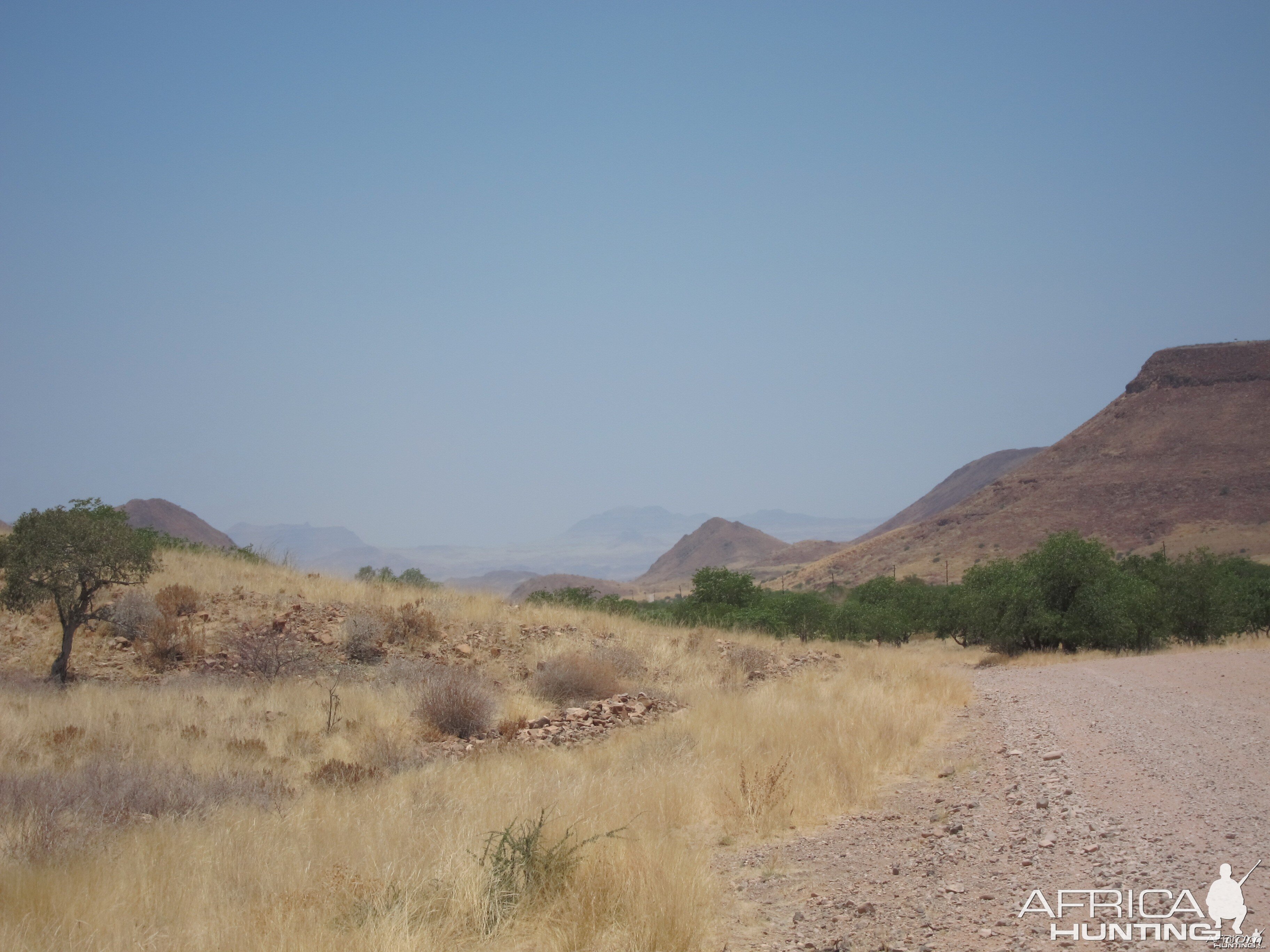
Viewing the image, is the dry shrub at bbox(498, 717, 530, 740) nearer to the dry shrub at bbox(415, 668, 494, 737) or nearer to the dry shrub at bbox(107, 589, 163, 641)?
the dry shrub at bbox(415, 668, 494, 737)

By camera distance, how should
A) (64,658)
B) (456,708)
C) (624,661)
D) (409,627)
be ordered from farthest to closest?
(409,627) < (624,661) < (64,658) < (456,708)

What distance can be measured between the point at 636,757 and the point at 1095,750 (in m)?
4.79

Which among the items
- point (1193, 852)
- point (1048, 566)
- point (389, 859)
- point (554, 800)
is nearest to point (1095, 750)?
point (1193, 852)

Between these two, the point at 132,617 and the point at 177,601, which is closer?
the point at 132,617

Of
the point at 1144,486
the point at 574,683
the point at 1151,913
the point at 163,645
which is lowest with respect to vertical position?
the point at 574,683

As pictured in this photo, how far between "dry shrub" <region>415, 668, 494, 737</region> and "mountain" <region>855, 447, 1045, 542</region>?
14971cm

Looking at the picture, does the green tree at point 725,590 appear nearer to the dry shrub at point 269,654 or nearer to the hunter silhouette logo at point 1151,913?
the dry shrub at point 269,654

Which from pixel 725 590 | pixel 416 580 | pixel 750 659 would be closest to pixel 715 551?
pixel 725 590

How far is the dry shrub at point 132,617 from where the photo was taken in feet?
53.3

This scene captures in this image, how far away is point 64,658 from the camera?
14.2 m

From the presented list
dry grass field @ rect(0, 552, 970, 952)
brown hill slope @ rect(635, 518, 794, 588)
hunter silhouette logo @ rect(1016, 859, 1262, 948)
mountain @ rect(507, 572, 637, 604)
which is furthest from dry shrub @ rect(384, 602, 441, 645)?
brown hill slope @ rect(635, 518, 794, 588)

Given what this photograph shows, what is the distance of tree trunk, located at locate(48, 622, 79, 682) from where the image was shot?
14203 mm

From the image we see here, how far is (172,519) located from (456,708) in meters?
72.0

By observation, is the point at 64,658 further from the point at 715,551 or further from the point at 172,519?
the point at 715,551
